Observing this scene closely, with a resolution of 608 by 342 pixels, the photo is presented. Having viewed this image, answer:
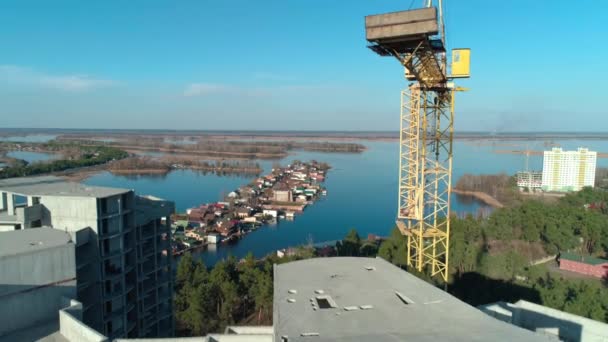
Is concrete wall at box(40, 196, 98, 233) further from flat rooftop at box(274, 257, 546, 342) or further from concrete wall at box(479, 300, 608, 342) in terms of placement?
concrete wall at box(479, 300, 608, 342)

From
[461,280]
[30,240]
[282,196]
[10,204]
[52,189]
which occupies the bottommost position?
[282,196]

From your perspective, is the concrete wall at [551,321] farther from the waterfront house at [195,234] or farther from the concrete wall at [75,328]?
the waterfront house at [195,234]

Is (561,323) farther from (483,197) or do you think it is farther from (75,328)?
(483,197)

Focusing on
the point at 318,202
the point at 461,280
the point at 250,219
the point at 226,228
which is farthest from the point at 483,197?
the point at 461,280

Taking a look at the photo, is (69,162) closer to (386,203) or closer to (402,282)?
(386,203)

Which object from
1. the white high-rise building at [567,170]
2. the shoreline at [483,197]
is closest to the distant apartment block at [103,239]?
the shoreline at [483,197]
